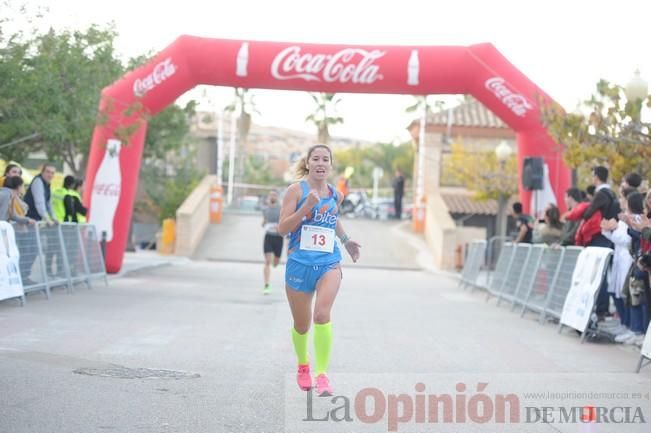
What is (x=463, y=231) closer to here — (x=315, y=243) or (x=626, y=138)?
(x=626, y=138)

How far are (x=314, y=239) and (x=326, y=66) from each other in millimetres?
12954

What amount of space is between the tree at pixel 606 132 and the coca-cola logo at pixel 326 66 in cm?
479

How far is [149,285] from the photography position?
18.6 m

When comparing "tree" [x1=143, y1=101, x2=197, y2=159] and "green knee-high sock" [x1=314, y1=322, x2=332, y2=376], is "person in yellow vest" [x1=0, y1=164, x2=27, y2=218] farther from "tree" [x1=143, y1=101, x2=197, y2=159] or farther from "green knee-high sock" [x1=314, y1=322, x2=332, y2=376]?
"tree" [x1=143, y1=101, x2=197, y2=159]

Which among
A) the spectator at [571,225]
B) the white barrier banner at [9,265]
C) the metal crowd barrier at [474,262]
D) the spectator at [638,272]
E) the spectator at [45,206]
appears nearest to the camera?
the spectator at [638,272]

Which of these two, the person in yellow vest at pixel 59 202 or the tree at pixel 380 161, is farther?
the tree at pixel 380 161

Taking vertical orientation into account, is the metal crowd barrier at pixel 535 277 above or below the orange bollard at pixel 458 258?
above

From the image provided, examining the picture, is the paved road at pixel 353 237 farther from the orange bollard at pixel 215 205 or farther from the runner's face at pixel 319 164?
the runner's face at pixel 319 164

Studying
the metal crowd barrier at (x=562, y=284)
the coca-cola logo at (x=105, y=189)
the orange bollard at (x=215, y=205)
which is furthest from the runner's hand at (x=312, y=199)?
the orange bollard at (x=215, y=205)

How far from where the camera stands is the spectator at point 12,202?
540 inches

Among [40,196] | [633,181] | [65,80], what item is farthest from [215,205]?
[633,181]

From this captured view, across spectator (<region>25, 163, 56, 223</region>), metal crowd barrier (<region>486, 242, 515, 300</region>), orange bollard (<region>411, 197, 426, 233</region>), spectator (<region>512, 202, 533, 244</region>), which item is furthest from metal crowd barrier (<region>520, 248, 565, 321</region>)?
orange bollard (<region>411, 197, 426, 233</region>)

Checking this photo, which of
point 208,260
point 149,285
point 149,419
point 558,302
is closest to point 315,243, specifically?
point 149,419

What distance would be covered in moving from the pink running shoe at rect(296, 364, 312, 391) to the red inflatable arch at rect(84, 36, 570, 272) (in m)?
13.0
